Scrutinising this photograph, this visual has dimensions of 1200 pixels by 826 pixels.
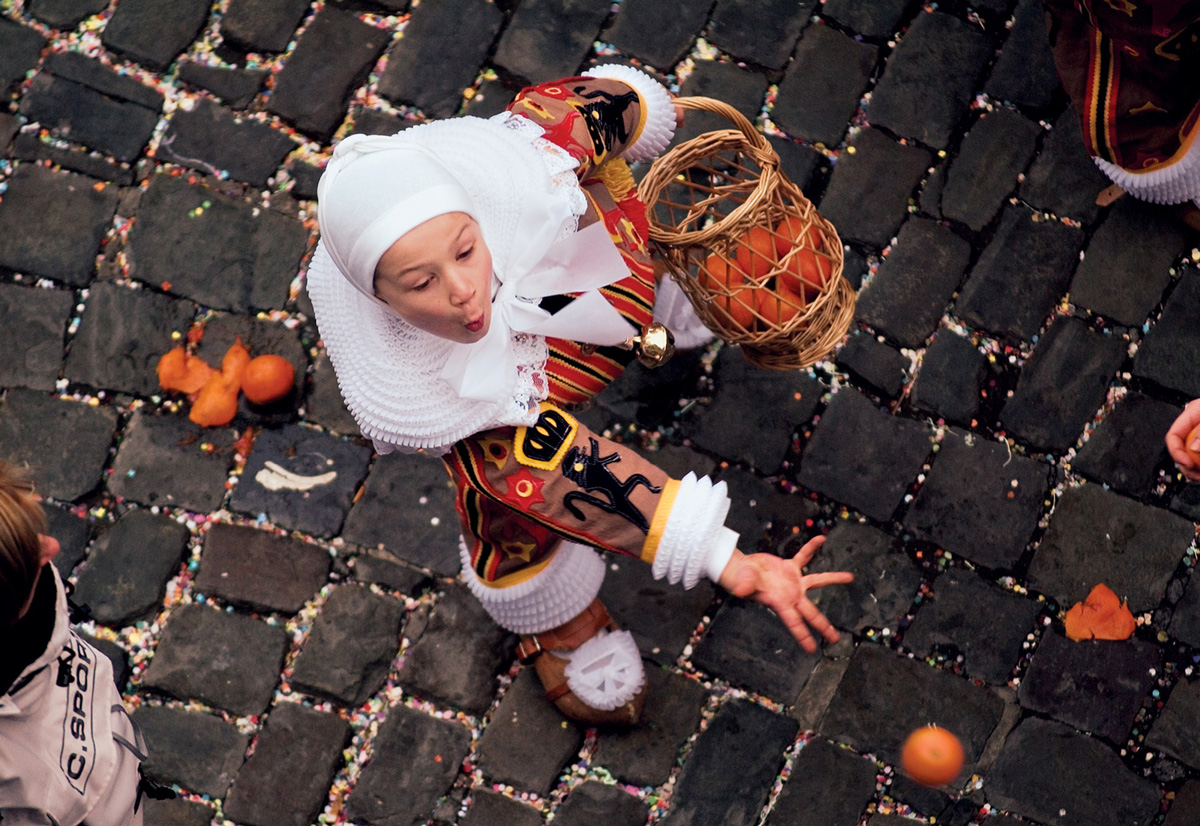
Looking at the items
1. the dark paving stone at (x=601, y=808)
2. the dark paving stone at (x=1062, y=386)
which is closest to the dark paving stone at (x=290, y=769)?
the dark paving stone at (x=601, y=808)

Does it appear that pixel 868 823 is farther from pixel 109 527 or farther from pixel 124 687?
pixel 109 527

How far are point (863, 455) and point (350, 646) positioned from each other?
180 cm

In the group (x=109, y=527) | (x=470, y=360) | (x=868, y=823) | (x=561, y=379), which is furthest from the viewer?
(x=109, y=527)

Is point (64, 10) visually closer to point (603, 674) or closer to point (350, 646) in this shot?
point (350, 646)

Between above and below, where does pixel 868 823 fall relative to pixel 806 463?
below

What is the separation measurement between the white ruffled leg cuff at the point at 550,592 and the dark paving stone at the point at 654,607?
34 centimetres

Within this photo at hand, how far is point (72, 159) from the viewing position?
11.8ft

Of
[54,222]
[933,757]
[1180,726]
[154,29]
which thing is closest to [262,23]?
[154,29]

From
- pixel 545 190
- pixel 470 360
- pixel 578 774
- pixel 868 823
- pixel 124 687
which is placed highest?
pixel 545 190

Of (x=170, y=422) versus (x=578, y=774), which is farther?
(x=170, y=422)

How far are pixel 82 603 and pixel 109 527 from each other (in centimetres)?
25

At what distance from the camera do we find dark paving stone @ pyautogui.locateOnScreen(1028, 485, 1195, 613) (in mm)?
3199

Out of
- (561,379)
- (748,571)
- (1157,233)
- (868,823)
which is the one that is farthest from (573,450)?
(1157,233)

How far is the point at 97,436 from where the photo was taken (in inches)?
133
